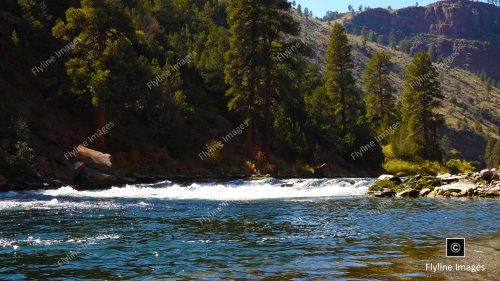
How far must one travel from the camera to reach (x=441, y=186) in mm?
26734

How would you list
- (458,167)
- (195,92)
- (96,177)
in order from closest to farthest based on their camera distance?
(96,177) < (195,92) < (458,167)

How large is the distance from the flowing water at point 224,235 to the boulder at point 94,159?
957 cm

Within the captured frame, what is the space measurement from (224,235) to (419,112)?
61.4 metres

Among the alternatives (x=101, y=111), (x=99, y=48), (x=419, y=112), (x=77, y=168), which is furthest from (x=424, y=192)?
(x=419, y=112)

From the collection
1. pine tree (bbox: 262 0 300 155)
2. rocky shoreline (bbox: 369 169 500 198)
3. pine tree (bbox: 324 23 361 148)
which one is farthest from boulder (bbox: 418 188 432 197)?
pine tree (bbox: 324 23 361 148)

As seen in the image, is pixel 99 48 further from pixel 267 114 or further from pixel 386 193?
pixel 386 193

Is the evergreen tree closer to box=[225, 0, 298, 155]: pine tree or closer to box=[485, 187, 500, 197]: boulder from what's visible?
box=[225, 0, 298, 155]: pine tree

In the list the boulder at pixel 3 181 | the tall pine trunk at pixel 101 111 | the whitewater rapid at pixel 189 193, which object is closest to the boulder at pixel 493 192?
the whitewater rapid at pixel 189 193

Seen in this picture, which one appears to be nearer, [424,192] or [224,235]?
[224,235]

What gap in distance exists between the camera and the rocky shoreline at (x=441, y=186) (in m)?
25.6

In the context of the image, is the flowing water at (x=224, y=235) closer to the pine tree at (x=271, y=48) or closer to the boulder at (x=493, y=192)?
the boulder at (x=493, y=192)

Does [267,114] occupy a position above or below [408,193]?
above

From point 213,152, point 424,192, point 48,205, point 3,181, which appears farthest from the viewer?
point 213,152

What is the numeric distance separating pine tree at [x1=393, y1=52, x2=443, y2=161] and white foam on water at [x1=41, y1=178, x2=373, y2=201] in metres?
38.1
